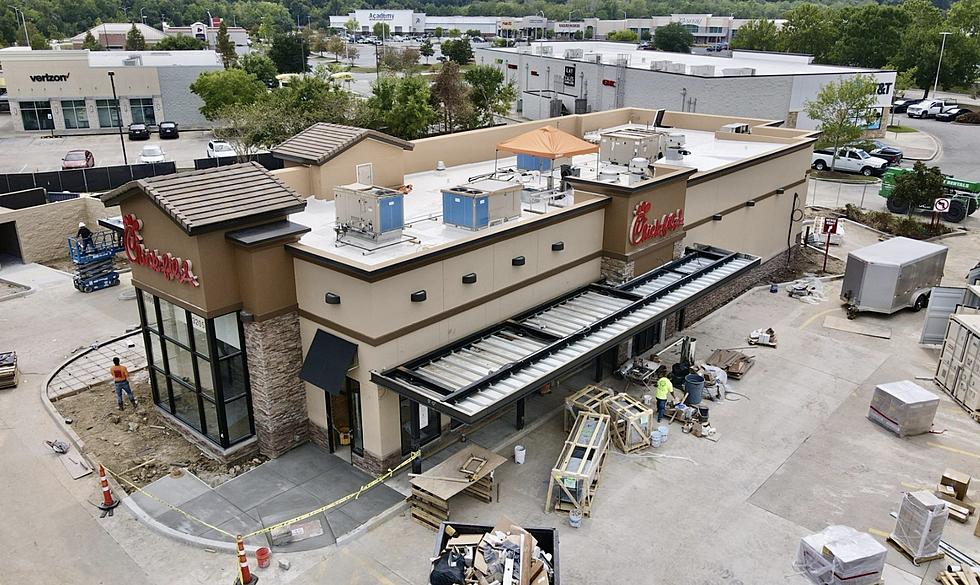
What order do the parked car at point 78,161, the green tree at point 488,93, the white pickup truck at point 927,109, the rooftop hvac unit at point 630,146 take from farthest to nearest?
1. the white pickup truck at point 927,109
2. the green tree at point 488,93
3. the parked car at point 78,161
4. the rooftop hvac unit at point 630,146

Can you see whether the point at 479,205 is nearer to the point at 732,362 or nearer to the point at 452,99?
the point at 732,362

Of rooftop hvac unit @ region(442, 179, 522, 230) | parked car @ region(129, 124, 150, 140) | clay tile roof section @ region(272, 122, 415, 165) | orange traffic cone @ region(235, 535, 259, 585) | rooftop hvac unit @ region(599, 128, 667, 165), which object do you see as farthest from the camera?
parked car @ region(129, 124, 150, 140)

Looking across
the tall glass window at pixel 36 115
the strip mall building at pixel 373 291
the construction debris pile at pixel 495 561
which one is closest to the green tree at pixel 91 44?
the tall glass window at pixel 36 115

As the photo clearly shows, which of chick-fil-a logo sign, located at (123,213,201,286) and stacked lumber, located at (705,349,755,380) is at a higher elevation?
chick-fil-a logo sign, located at (123,213,201,286)

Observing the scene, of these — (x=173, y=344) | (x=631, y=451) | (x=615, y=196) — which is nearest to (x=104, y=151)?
(x=173, y=344)

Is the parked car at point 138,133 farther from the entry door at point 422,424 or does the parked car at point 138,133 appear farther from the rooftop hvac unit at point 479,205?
the entry door at point 422,424

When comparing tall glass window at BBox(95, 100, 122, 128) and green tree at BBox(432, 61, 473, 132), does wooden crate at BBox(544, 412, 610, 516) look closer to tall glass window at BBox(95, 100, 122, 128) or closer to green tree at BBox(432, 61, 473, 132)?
green tree at BBox(432, 61, 473, 132)

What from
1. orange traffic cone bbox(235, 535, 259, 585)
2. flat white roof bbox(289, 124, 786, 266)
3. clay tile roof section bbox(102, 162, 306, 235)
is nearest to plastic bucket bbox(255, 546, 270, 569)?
orange traffic cone bbox(235, 535, 259, 585)
